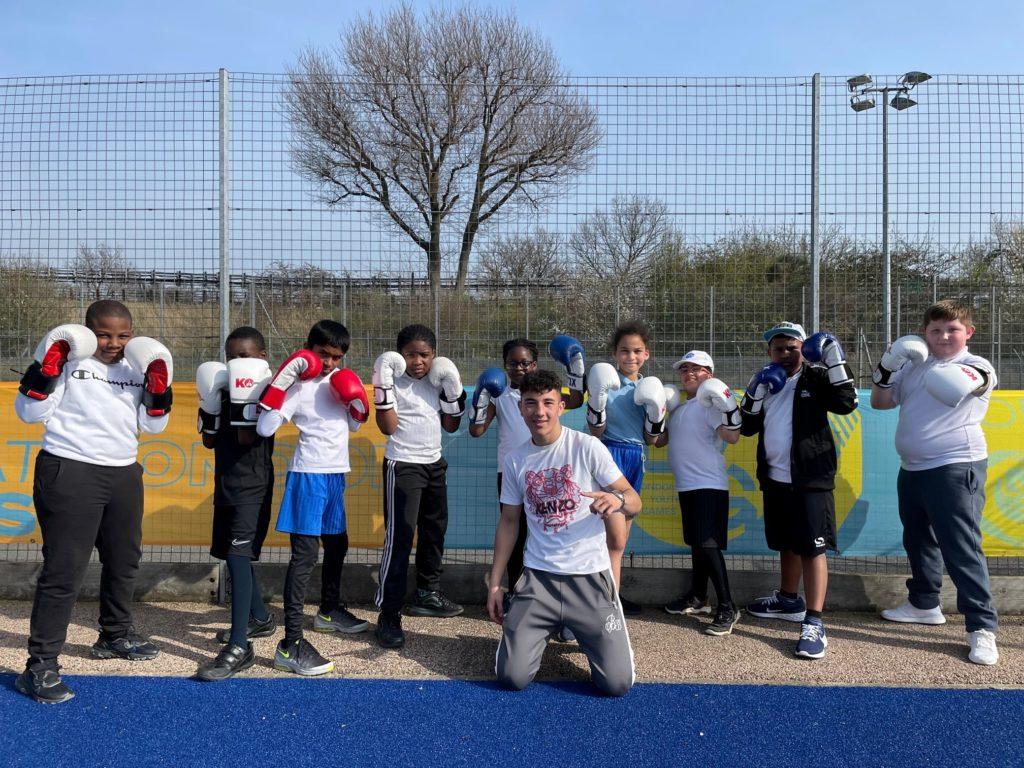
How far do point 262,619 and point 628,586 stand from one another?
2.20 m

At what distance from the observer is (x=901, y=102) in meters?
5.16

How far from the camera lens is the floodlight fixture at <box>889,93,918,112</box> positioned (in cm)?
515

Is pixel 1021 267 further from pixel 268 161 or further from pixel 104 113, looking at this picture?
pixel 104 113

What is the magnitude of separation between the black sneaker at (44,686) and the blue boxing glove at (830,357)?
4.01 m

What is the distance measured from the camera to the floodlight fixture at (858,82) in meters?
5.14

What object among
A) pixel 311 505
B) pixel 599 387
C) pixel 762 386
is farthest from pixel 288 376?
pixel 762 386

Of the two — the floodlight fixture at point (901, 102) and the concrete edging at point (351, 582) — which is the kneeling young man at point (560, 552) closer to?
the concrete edging at point (351, 582)

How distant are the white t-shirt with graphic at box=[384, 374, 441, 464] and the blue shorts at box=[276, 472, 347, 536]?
0.48 meters

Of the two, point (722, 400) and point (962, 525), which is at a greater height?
point (722, 400)

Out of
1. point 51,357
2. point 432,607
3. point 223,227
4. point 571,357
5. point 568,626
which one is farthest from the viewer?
point 223,227

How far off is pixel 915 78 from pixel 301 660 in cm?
504

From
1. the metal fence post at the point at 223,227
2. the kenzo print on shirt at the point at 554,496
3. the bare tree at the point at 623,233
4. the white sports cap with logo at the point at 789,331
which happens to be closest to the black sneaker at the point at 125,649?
the metal fence post at the point at 223,227

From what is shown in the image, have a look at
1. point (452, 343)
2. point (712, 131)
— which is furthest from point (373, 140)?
point (712, 131)

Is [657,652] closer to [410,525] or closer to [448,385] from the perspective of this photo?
[410,525]
